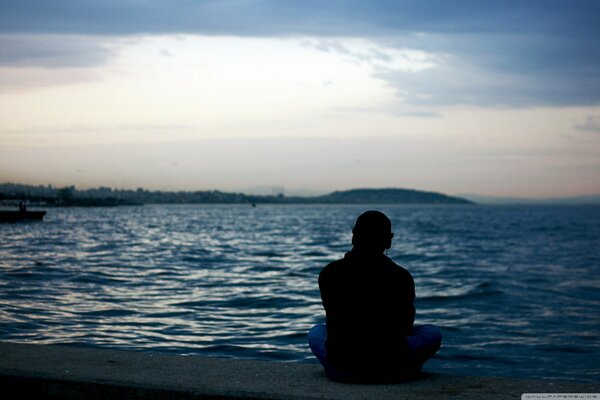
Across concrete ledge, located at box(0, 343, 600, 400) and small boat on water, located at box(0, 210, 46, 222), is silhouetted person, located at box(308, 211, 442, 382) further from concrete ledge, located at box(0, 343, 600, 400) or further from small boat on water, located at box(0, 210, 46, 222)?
small boat on water, located at box(0, 210, 46, 222)

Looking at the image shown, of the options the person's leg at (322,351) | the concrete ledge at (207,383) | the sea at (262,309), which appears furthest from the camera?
the sea at (262,309)

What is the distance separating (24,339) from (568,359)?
27.6ft

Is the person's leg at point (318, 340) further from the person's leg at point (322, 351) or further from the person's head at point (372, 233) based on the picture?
the person's head at point (372, 233)

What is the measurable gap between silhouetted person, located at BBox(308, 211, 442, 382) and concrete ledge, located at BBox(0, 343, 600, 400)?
125 mm

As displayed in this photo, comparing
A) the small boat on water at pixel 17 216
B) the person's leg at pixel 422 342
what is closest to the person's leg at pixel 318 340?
the person's leg at pixel 422 342

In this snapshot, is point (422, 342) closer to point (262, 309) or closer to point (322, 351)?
point (322, 351)

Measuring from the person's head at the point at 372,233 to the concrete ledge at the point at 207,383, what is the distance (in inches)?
34.1

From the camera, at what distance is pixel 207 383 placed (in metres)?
4.45

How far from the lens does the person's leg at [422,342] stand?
4716 millimetres

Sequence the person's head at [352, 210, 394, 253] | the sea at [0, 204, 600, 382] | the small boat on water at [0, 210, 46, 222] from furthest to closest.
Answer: the small boat on water at [0, 210, 46, 222] → the sea at [0, 204, 600, 382] → the person's head at [352, 210, 394, 253]

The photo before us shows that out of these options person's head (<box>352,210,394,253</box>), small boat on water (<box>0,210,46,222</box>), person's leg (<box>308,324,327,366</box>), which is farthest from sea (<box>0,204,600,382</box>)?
small boat on water (<box>0,210,46,222</box>)

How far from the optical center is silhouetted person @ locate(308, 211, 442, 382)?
448 cm

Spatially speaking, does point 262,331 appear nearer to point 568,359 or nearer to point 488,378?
point 568,359

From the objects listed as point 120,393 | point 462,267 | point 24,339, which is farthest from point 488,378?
point 462,267
